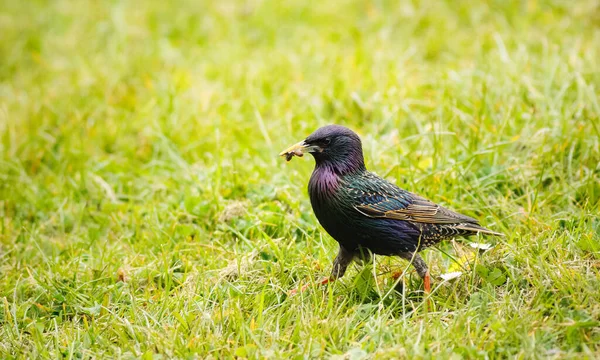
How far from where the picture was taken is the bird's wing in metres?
3.78

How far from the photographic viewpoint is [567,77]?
5.52 m

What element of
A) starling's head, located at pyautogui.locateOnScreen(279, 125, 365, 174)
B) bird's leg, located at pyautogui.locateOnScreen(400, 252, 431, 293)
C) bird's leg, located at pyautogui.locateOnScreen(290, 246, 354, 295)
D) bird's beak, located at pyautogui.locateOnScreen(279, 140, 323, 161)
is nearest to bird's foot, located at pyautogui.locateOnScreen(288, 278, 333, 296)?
bird's leg, located at pyautogui.locateOnScreen(290, 246, 354, 295)

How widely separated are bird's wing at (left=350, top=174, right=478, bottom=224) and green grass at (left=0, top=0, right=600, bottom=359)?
0.28m

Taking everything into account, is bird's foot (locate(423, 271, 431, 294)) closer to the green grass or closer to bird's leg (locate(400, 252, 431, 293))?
bird's leg (locate(400, 252, 431, 293))

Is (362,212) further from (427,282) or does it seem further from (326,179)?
(427,282)

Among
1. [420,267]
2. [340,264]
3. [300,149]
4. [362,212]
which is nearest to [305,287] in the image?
[340,264]

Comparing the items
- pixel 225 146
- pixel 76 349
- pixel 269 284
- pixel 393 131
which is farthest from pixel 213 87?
pixel 76 349

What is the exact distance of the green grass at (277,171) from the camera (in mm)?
3496

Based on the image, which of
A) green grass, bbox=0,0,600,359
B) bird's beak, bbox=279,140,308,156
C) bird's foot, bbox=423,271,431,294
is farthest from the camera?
bird's beak, bbox=279,140,308,156

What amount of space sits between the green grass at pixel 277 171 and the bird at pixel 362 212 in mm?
156

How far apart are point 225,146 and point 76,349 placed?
244 cm

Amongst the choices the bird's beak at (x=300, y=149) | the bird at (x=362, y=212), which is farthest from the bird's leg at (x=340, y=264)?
the bird's beak at (x=300, y=149)

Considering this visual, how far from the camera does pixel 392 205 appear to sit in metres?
3.86

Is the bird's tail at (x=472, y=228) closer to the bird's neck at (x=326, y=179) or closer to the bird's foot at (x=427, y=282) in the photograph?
the bird's foot at (x=427, y=282)
